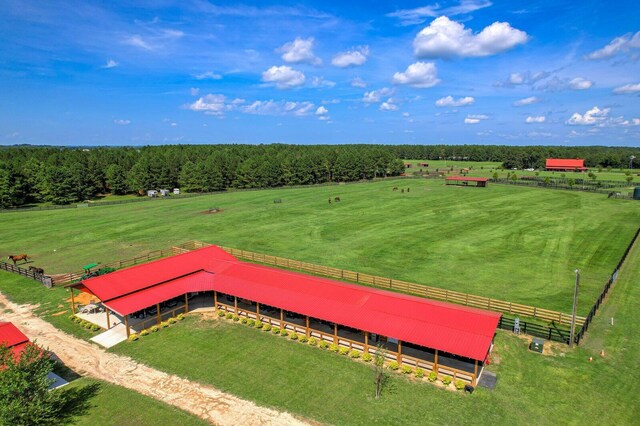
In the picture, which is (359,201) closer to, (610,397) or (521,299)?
(521,299)

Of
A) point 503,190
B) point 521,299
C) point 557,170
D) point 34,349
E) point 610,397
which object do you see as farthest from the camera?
point 557,170

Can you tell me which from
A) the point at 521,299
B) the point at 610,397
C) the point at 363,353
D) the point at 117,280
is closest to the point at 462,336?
the point at 363,353

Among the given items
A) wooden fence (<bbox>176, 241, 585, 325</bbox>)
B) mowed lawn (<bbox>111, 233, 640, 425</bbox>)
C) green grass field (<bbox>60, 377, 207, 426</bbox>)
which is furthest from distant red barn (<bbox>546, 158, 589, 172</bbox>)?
green grass field (<bbox>60, 377, 207, 426</bbox>)

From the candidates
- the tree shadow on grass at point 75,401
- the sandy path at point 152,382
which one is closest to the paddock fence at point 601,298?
the sandy path at point 152,382

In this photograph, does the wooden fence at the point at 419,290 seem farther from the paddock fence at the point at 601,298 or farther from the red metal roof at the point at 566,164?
the red metal roof at the point at 566,164

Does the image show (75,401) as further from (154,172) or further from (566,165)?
(566,165)

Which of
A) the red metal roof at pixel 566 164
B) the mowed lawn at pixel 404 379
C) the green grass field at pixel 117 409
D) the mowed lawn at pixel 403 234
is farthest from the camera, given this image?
the red metal roof at pixel 566 164
